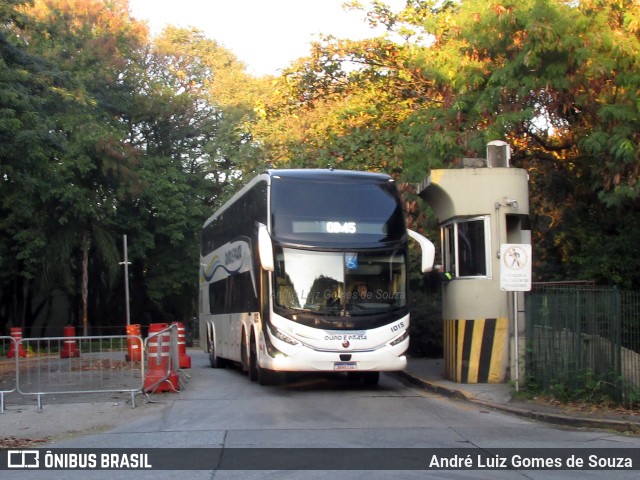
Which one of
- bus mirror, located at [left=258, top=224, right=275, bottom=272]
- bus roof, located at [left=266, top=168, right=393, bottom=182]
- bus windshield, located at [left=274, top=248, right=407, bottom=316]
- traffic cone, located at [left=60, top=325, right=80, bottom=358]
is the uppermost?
bus roof, located at [left=266, top=168, right=393, bottom=182]

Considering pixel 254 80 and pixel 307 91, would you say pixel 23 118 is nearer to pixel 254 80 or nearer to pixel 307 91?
pixel 307 91

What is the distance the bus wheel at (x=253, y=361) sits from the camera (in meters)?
17.7

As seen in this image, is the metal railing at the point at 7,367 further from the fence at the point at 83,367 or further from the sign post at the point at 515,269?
the sign post at the point at 515,269

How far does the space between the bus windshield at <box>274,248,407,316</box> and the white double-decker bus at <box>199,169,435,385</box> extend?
0.02 meters

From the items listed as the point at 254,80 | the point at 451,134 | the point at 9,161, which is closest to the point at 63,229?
the point at 254,80

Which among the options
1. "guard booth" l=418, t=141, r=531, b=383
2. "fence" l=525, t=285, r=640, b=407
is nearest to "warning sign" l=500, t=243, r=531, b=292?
"fence" l=525, t=285, r=640, b=407

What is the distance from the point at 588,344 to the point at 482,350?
2965 mm

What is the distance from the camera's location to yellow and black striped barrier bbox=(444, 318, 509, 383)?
16.3 meters

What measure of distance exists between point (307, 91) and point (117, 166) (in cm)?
1543

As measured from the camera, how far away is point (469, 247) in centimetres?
1669

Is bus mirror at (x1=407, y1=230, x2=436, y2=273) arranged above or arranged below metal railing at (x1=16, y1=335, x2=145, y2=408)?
above

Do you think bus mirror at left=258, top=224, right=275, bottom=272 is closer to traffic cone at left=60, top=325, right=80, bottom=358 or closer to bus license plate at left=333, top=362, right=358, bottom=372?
bus license plate at left=333, top=362, right=358, bottom=372

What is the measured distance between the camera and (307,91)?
78.1ft

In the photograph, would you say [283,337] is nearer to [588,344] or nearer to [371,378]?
[371,378]
